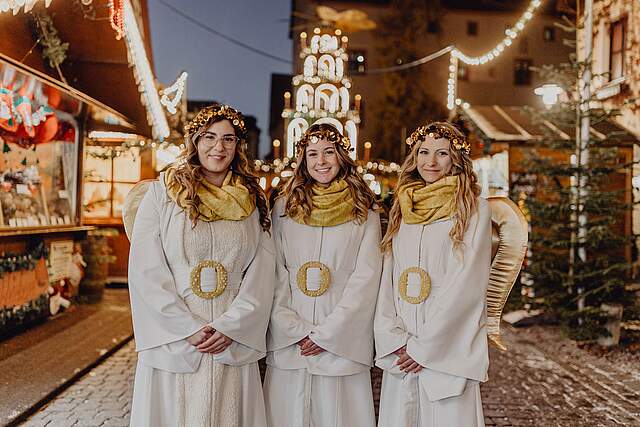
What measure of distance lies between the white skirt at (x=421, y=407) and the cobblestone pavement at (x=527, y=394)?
1.99 m

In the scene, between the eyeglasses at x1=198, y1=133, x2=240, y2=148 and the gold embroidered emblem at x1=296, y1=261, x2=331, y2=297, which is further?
the gold embroidered emblem at x1=296, y1=261, x2=331, y2=297

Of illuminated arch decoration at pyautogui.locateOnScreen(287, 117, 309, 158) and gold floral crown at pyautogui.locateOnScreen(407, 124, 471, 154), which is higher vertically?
illuminated arch decoration at pyautogui.locateOnScreen(287, 117, 309, 158)

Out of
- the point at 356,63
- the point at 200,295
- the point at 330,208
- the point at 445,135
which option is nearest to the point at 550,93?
the point at 445,135

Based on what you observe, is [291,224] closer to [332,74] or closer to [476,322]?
[476,322]

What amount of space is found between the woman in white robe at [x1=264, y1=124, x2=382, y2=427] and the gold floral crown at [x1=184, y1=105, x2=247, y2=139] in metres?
0.52

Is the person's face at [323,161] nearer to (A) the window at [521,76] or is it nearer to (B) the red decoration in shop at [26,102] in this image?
(B) the red decoration in shop at [26,102]

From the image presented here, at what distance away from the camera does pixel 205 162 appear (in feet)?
12.0

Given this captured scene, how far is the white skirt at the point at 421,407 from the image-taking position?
353 centimetres

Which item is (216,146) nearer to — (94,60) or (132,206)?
(132,206)

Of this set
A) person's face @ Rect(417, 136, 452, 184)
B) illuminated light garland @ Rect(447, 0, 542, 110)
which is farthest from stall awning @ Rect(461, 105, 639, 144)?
person's face @ Rect(417, 136, 452, 184)

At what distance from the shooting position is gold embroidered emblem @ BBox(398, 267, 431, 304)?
362cm

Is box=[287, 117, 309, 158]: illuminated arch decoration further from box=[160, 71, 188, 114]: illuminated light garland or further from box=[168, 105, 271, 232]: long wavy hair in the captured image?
box=[168, 105, 271, 232]: long wavy hair

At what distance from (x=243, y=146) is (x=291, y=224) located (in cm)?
58

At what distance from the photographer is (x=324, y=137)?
3961 mm
